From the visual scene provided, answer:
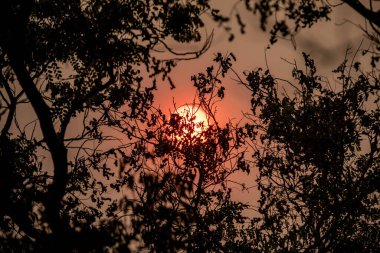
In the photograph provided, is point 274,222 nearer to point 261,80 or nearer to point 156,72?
point 261,80

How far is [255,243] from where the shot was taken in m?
14.7

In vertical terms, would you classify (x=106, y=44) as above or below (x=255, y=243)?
above

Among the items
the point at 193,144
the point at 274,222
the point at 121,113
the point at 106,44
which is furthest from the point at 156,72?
the point at 274,222

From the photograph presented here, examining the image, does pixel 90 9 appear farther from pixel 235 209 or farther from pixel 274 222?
pixel 274 222

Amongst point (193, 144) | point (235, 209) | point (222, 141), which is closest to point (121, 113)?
point (193, 144)

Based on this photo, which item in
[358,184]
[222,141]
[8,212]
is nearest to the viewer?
[8,212]

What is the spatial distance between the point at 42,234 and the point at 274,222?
10077 millimetres

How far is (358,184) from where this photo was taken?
1236 cm

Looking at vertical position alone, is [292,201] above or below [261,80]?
below

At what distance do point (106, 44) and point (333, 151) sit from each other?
29.8 ft

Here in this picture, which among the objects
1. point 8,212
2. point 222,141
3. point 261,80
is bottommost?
point 8,212

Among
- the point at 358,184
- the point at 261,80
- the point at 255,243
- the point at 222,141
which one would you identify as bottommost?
the point at 255,243

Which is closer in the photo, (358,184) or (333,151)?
(358,184)

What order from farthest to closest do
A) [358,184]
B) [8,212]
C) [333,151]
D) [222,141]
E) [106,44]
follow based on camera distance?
[222,141] → [333,151] → [358,184] → [106,44] → [8,212]
